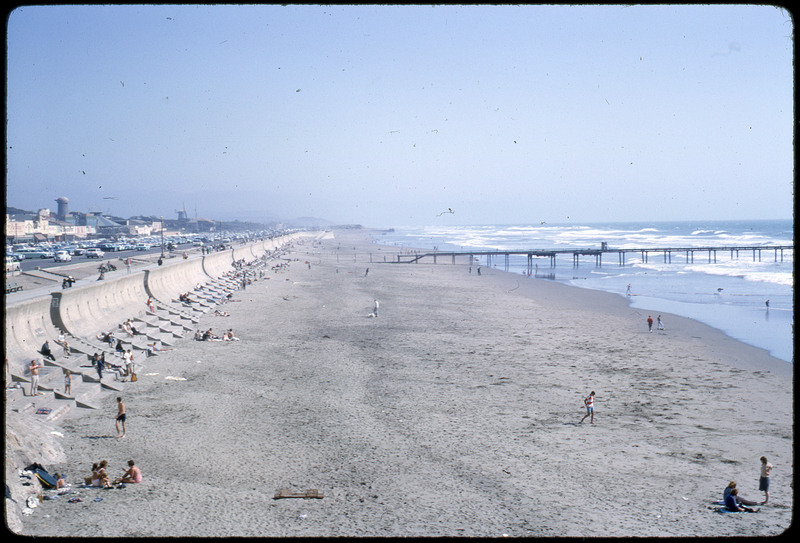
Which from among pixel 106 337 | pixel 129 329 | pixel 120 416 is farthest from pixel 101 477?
pixel 129 329

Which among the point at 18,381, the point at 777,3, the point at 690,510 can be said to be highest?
the point at 777,3

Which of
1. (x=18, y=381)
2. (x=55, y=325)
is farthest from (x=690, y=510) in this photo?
(x=55, y=325)

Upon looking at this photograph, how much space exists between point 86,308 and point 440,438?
18607 mm

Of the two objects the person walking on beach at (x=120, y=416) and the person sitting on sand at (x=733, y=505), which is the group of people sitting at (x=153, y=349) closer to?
the person walking on beach at (x=120, y=416)

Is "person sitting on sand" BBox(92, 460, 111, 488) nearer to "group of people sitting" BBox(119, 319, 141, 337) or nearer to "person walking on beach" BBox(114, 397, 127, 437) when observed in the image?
"person walking on beach" BBox(114, 397, 127, 437)

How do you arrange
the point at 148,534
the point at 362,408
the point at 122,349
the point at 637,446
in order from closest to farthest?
1. the point at 148,534
2. the point at 637,446
3. the point at 362,408
4. the point at 122,349

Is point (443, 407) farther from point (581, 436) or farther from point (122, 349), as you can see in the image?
point (122, 349)

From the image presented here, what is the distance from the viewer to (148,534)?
971 centimetres

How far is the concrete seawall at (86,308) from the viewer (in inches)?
767

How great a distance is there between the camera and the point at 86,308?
2561 centimetres

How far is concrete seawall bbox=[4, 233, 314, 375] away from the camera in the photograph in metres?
19.5

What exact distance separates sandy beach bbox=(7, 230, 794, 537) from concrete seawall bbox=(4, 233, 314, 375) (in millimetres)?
3895

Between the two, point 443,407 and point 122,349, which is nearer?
point 443,407

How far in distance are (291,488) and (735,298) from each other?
38.8 m
